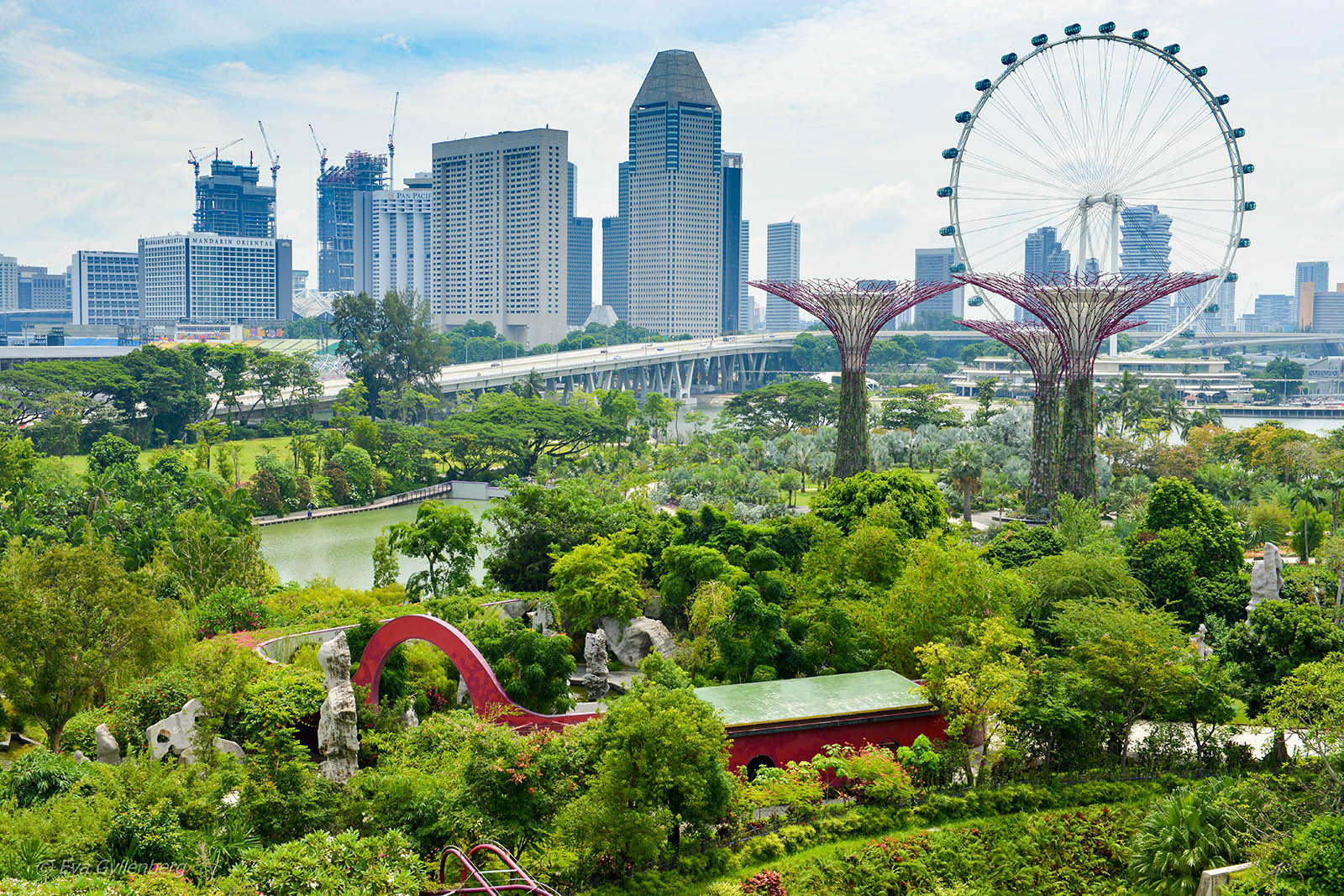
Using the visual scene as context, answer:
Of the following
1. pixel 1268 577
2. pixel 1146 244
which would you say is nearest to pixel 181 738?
pixel 1268 577

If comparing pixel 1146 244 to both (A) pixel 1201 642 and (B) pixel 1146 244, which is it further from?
(A) pixel 1201 642

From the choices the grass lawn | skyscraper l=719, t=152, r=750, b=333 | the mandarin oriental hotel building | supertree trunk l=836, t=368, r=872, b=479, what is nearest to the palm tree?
supertree trunk l=836, t=368, r=872, b=479

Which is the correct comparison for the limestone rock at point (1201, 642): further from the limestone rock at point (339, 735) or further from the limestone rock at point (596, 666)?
the limestone rock at point (339, 735)

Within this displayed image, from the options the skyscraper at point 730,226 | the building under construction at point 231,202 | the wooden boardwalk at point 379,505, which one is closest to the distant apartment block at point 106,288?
the building under construction at point 231,202

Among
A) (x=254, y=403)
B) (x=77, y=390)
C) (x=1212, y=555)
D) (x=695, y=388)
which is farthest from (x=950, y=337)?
(x=1212, y=555)

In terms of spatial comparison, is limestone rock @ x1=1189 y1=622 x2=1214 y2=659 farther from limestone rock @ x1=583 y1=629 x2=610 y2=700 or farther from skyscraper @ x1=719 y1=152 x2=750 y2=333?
skyscraper @ x1=719 y1=152 x2=750 y2=333

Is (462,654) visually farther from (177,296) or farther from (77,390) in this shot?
(177,296)
